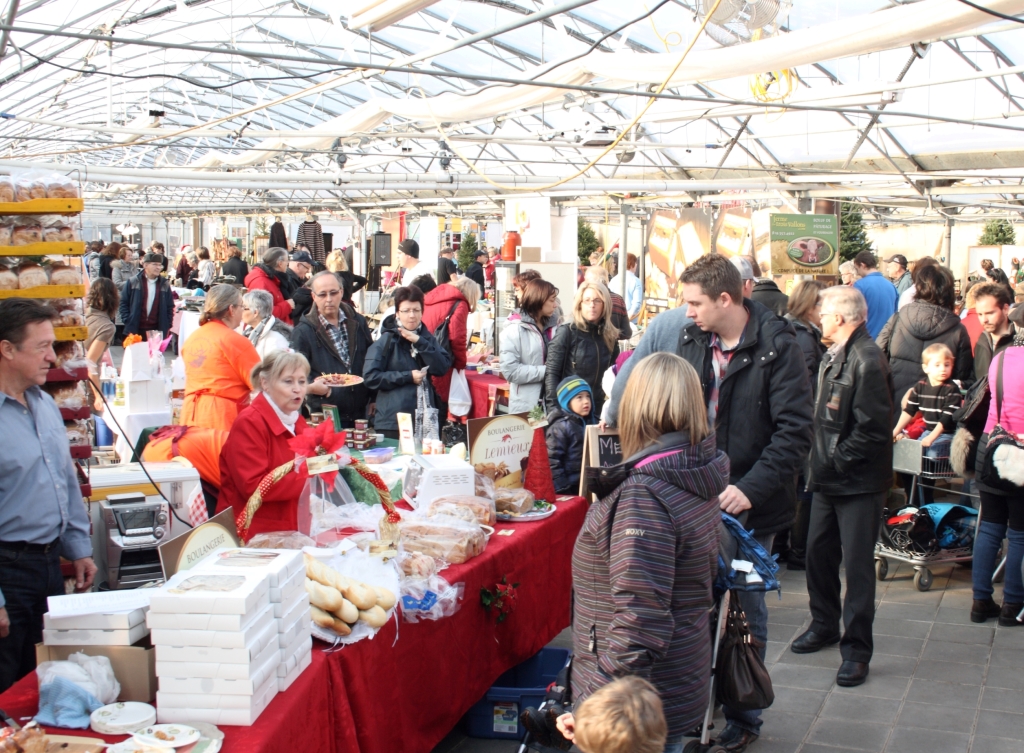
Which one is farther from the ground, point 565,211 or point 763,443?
point 565,211

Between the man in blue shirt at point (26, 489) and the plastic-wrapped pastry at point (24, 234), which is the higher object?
the plastic-wrapped pastry at point (24, 234)

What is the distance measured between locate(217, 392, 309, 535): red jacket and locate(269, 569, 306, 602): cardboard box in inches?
32.6

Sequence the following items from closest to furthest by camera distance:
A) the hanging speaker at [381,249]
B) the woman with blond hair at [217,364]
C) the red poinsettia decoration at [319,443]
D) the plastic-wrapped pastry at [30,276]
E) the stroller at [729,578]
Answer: the stroller at [729,578] < the red poinsettia decoration at [319,443] < the plastic-wrapped pastry at [30,276] < the woman with blond hair at [217,364] < the hanging speaker at [381,249]

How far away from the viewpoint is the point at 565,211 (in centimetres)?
1827

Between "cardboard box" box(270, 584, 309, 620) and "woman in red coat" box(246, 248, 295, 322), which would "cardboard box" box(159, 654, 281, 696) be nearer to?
"cardboard box" box(270, 584, 309, 620)

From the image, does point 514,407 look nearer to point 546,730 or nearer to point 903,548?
point 903,548

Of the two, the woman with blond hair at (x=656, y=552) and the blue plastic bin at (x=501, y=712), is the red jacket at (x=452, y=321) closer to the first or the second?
the blue plastic bin at (x=501, y=712)

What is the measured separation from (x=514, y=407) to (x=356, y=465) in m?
Answer: 3.00

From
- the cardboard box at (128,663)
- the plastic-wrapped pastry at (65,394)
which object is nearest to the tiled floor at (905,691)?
the cardboard box at (128,663)

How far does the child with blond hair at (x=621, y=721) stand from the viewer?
1997 mm

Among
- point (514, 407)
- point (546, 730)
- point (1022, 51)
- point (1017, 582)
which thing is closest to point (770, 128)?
point (1022, 51)

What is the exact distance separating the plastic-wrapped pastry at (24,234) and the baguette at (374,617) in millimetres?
1928

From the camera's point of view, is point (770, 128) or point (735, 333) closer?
point (735, 333)

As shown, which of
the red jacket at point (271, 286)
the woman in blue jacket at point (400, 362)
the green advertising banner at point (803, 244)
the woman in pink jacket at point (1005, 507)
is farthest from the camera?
the green advertising banner at point (803, 244)
